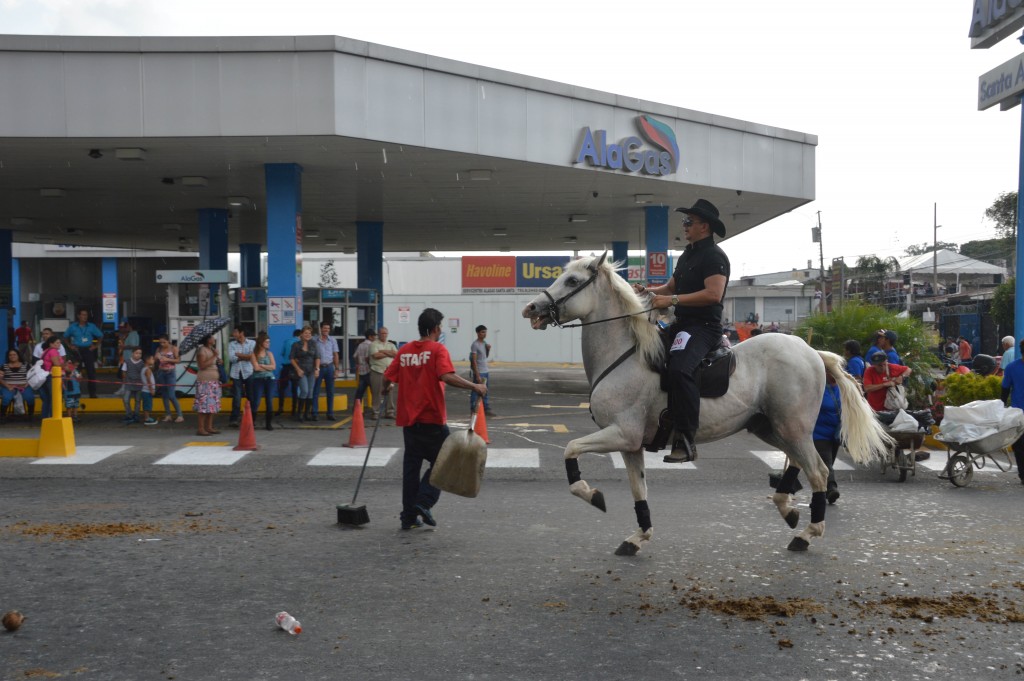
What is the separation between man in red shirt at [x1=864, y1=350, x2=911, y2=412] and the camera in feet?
38.7

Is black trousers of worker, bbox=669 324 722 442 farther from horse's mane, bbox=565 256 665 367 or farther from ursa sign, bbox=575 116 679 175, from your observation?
ursa sign, bbox=575 116 679 175

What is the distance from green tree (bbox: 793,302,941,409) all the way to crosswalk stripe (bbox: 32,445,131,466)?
13.1 meters

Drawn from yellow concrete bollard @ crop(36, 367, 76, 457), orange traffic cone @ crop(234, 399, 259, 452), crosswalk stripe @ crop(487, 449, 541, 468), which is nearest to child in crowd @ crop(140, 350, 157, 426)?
yellow concrete bollard @ crop(36, 367, 76, 457)

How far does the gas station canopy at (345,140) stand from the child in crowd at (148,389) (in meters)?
3.95

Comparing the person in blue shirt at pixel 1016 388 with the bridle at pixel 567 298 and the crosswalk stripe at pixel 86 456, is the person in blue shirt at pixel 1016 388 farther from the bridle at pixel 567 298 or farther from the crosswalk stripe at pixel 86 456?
the crosswalk stripe at pixel 86 456

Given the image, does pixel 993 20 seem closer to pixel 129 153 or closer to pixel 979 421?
pixel 979 421

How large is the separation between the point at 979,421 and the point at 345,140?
35.5 ft

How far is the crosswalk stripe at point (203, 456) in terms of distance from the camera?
12.5 m

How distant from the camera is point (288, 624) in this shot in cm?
519

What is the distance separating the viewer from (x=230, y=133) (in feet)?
50.6

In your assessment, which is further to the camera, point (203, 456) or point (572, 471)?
point (203, 456)

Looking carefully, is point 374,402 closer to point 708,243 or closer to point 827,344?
point 827,344

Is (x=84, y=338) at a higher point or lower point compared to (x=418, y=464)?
higher

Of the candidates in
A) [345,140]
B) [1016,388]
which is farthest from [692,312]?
[345,140]
